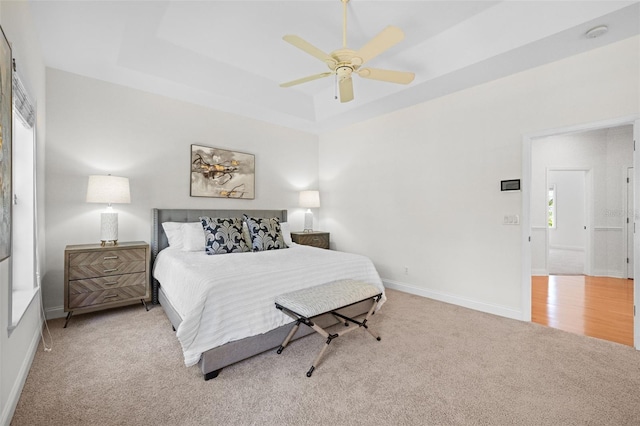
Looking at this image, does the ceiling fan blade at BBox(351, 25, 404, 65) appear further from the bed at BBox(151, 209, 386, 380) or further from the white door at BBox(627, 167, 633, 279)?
the white door at BBox(627, 167, 633, 279)

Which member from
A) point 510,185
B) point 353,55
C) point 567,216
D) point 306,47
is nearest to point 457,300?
point 510,185

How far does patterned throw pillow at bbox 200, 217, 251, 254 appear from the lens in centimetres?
335

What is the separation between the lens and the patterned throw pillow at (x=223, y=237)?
3352 millimetres

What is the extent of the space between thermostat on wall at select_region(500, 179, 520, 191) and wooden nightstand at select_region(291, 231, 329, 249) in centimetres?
278

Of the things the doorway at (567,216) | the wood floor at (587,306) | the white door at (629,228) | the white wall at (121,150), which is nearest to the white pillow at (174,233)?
the white wall at (121,150)

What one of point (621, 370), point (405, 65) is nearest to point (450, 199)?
point (405, 65)

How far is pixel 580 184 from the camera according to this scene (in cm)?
705

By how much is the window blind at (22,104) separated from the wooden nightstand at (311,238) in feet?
11.0

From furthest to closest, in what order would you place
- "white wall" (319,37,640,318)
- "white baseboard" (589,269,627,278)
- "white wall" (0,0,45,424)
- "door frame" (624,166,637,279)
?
1. "white baseboard" (589,269,627,278)
2. "door frame" (624,166,637,279)
3. "white wall" (319,37,640,318)
4. "white wall" (0,0,45,424)

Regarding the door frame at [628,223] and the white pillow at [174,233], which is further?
the door frame at [628,223]

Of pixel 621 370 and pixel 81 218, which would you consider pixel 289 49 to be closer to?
pixel 81 218

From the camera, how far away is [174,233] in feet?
12.0

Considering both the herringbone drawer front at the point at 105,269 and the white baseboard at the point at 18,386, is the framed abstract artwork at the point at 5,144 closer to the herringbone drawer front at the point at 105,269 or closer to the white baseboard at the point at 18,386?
the white baseboard at the point at 18,386

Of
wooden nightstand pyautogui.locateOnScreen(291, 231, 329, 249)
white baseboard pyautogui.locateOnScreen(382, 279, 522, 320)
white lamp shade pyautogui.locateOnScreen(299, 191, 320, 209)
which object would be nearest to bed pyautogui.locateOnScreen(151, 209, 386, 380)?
white baseboard pyautogui.locateOnScreen(382, 279, 522, 320)
